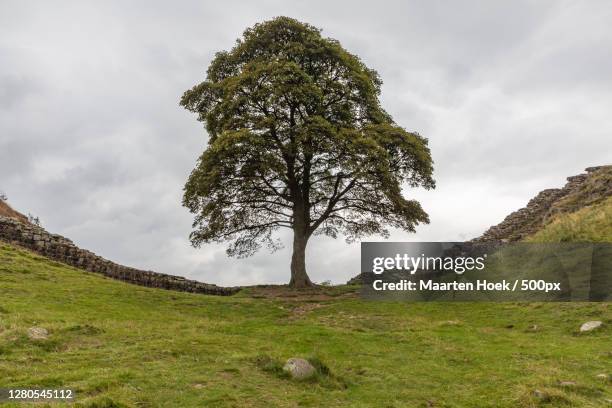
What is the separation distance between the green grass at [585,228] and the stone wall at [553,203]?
5226 millimetres

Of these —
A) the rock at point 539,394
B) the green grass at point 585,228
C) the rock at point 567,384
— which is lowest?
the rock at point 539,394

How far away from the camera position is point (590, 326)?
17641mm

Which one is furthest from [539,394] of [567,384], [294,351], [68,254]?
[68,254]

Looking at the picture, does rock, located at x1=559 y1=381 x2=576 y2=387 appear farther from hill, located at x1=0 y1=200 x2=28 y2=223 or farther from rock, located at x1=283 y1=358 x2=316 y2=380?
hill, located at x1=0 y1=200 x2=28 y2=223

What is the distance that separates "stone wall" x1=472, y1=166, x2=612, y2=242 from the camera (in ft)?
124

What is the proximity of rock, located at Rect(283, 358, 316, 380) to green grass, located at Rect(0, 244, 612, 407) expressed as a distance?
0.19 metres

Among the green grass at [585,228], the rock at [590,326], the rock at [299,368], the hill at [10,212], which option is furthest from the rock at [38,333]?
the hill at [10,212]

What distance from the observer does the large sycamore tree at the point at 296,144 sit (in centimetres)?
2844

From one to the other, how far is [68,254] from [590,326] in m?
28.6

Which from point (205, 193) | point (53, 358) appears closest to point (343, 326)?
point (53, 358)

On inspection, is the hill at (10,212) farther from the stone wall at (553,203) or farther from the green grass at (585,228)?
the green grass at (585,228)

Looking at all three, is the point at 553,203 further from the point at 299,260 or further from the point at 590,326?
the point at 590,326

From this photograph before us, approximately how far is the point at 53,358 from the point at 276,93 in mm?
18787

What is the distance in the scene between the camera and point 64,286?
24.9m
